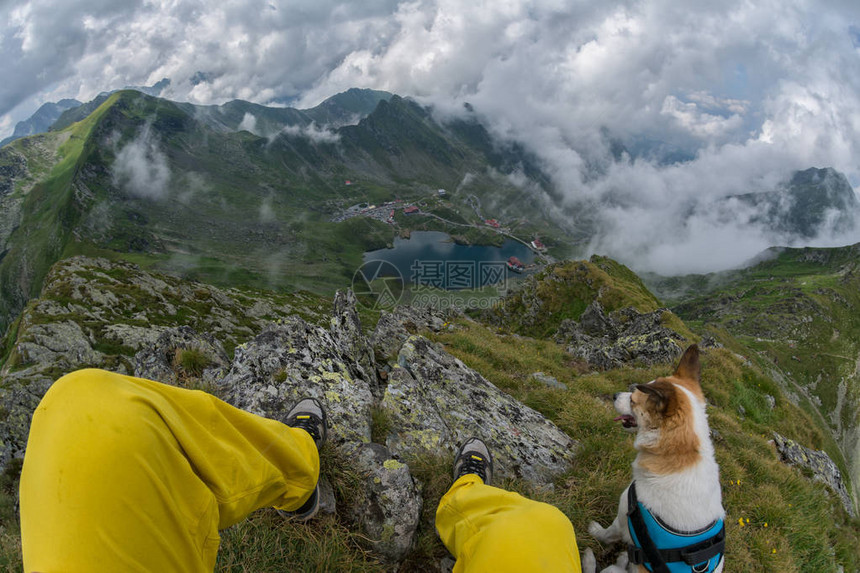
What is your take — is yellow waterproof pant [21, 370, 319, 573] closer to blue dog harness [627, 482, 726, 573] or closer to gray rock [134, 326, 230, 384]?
gray rock [134, 326, 230, 384]

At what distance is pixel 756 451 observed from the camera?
893cm

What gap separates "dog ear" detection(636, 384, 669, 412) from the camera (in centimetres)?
454

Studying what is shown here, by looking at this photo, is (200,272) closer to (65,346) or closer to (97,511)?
(65,346)

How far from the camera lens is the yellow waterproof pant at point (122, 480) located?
6.52 feet

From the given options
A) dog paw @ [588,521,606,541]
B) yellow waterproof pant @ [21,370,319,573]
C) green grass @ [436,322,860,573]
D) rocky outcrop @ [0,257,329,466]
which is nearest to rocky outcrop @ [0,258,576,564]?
rocky outcrop @ [0,257,329,466]

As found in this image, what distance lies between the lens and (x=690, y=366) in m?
5.44

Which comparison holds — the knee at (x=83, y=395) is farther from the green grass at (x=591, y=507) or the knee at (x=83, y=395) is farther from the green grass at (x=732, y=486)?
the green grass at (x=732, y=486)

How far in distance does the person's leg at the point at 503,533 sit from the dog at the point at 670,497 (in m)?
1.97

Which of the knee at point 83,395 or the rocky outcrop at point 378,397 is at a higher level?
the knee at point 83,395

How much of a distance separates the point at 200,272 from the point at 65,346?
168m

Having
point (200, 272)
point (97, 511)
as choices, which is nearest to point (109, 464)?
point (97, 511)

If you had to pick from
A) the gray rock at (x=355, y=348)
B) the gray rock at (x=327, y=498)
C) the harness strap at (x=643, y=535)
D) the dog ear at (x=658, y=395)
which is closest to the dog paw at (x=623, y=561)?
the harness strap at (x=643, y=535)

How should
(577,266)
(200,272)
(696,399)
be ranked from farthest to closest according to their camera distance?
(200,272) → (577,266) → (696,399)

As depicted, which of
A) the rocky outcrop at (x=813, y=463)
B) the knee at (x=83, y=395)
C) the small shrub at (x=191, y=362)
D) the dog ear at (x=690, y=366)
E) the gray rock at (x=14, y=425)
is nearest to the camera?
the knee at (x=83, y=395)
